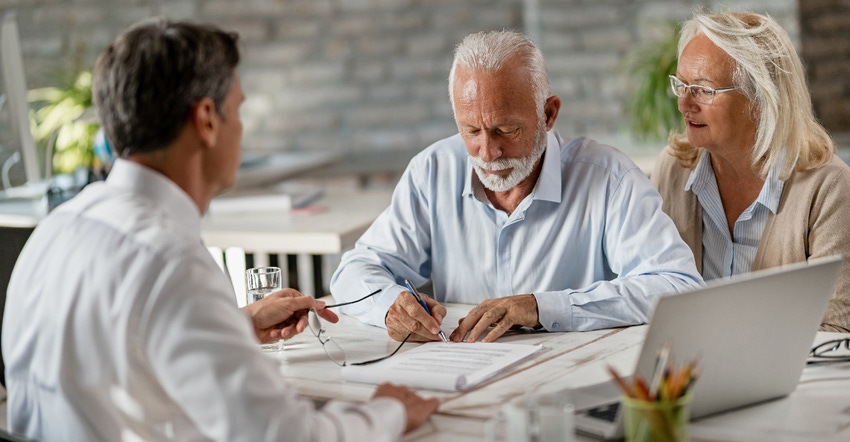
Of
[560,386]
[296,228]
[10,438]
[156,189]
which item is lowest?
[296,228]

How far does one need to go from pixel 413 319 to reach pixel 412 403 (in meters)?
0.47

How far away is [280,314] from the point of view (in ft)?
5.96

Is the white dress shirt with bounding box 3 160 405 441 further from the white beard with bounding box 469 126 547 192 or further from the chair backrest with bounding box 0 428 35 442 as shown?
the white beard with bounding box 469 126 547 192

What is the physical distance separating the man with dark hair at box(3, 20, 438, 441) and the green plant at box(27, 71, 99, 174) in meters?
3.13

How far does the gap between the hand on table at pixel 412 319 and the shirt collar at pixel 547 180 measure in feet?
1.31

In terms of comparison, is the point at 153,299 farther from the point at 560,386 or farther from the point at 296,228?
the point at 296,228

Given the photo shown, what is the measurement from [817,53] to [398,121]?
88.4 inches

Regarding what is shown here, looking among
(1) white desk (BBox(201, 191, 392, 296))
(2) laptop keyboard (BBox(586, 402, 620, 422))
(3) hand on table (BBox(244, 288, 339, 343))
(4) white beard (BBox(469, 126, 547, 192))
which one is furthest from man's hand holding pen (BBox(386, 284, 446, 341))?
(1) white desk (BBox(201, 191, 392, 296))

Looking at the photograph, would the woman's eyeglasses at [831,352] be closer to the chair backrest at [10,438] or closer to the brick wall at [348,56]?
the chair backrest at [10,438]

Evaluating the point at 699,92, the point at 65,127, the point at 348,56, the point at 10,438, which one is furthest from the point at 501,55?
the point at 348,56

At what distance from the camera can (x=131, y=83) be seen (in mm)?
1246

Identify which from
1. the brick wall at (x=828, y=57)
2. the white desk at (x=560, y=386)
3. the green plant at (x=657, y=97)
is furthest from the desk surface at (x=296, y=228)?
the brick wall at (x=828, y=57)

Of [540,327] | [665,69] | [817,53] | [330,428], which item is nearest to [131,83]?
[330,428]

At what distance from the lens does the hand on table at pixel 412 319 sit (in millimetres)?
1867
